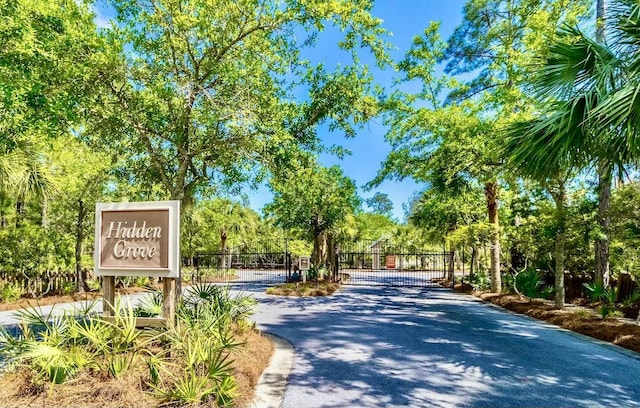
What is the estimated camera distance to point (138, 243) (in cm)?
446

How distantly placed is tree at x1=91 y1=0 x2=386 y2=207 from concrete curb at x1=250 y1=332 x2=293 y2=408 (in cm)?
286

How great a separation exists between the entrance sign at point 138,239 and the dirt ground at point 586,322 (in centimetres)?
693

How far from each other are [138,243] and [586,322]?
8.16 metres

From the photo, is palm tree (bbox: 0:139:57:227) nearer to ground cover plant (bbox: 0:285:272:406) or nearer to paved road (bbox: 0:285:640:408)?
paved road (bbox: 0:285:640:408)

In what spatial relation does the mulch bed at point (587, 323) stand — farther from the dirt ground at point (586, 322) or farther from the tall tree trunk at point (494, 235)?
the tall tree trunk at point (494, 235)

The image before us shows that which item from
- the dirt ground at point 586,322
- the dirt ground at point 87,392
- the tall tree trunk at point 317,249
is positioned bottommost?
the dirt ground at point 586,322

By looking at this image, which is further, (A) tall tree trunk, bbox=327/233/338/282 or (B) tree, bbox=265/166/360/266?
(A) tall tree trunk, bbox=327/233/338/282

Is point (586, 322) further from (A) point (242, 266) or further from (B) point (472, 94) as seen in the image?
(A) point (242, 266)

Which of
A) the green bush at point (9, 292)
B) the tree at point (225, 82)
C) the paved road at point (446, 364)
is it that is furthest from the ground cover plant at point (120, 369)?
the green bush at point (9, 292)

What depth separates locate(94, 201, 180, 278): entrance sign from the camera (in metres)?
4.36

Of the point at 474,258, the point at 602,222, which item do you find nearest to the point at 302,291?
the point at 474,258

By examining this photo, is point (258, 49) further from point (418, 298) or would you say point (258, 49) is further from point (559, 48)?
point (418, 298)

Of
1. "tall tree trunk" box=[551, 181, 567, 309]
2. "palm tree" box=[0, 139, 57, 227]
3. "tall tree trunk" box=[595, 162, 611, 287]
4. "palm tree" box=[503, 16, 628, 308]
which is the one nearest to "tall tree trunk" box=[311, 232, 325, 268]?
"tall tree trunk" box=[551, 181, 567, 309]

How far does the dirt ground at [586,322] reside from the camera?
579 centimetres
